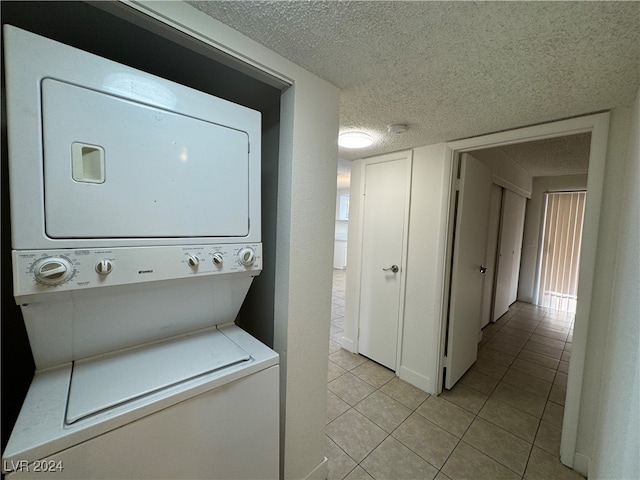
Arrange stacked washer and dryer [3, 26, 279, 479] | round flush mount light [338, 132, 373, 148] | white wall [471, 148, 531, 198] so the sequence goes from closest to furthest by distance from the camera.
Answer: stacked washer and dryer [3, 26, 279, 479] < round flush mount light [338, 132, 373, 148] < white wall [471, 148, 531, 198]

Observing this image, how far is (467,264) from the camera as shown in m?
2.25

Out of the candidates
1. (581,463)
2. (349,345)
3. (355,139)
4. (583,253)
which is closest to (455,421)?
(581,463)

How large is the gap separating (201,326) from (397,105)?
1549 millimetres

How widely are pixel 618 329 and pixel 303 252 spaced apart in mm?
1410

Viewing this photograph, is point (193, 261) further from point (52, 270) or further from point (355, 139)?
point (355, 139)

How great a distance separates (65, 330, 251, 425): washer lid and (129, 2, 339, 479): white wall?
322 millimetres

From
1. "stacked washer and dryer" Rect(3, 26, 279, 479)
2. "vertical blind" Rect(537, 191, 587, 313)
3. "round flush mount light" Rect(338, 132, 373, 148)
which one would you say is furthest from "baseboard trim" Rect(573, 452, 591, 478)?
"vertical blind" Rect(537, 191, 587, 313)

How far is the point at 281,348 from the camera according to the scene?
119cm

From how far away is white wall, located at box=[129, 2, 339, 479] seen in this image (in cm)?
114

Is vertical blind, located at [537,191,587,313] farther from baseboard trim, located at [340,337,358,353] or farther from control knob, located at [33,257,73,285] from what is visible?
control knob, located at [33,257,73,285]

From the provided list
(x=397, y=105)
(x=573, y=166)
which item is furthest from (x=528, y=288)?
(x=397, y=105)

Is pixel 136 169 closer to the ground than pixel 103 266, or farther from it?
farther from it

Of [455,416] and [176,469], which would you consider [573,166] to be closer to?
[455,416]

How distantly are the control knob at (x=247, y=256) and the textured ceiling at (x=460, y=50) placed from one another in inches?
32.9
